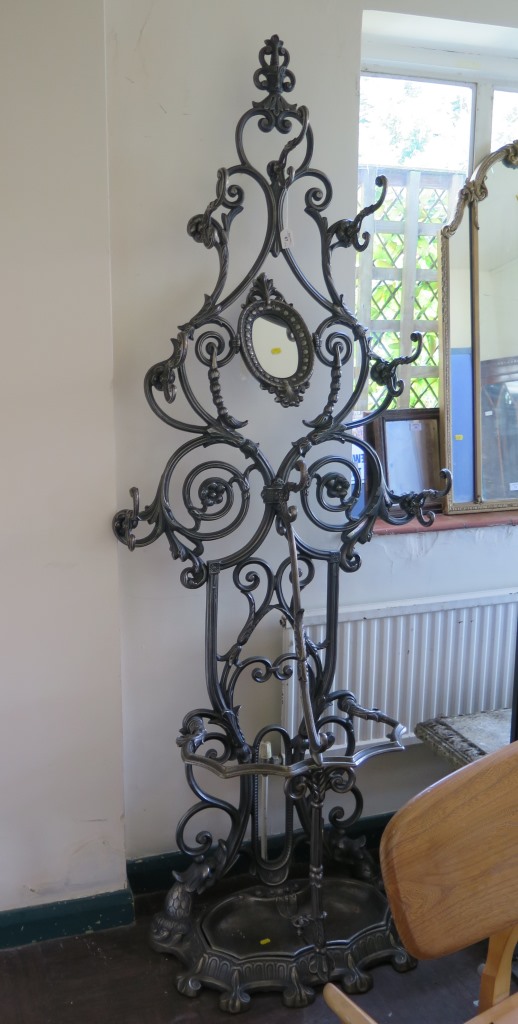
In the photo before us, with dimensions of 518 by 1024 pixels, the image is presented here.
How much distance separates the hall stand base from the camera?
1839mm

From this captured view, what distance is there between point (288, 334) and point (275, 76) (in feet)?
1.81

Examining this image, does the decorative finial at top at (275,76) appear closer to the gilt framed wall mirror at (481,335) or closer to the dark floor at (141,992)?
the gilt framed wall mirror at (481,335)

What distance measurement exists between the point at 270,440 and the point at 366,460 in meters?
0.32

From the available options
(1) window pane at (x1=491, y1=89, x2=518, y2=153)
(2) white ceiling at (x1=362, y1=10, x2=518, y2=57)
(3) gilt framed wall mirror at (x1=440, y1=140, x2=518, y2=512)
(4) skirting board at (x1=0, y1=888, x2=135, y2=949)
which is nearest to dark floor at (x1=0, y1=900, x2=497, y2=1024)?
(4) skirting board at (x1=0, y1=888, x2=135, y2=949)

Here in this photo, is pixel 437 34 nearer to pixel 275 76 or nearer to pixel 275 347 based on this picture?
pixel 275 76

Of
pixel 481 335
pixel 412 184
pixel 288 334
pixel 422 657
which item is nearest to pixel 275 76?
pixel 288 334

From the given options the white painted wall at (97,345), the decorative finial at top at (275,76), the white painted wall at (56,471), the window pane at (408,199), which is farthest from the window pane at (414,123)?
the white painted wall at (56,471)

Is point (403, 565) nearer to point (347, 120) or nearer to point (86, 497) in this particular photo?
point (86, 497)

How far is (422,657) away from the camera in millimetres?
2277

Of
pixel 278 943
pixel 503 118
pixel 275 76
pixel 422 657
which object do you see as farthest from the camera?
pixel 503 118

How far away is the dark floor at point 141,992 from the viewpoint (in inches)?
70.4

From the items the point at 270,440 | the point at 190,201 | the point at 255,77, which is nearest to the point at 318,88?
the point at 255,77

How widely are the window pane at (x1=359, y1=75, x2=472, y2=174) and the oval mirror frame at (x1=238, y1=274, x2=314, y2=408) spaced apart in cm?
75

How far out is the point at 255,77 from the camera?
1.79m
